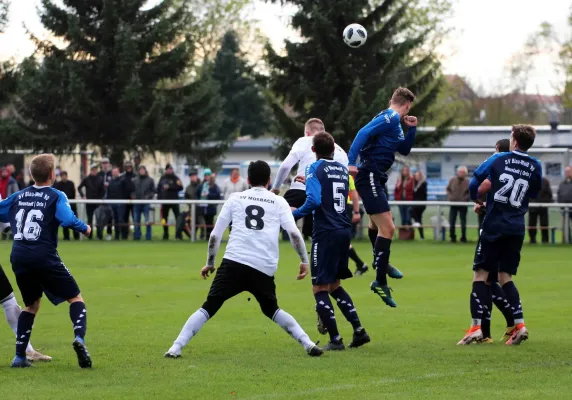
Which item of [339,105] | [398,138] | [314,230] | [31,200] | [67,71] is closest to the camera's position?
[31,200]

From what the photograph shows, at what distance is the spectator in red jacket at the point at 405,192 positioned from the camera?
2848 cm

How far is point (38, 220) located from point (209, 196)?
20877 millimetres

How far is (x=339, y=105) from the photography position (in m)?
34.7

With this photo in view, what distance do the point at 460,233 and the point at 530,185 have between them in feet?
63.5

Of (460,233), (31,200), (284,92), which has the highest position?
(284,92)

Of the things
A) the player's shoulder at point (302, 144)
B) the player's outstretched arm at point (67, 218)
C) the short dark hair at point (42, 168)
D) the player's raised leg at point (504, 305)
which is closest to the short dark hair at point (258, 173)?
the player's outstretched arm at point (67, 218)

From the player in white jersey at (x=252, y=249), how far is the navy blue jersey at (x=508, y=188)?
2.32 m

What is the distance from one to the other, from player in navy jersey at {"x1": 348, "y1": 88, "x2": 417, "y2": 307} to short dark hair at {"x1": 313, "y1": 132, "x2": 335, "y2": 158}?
103 centimetres

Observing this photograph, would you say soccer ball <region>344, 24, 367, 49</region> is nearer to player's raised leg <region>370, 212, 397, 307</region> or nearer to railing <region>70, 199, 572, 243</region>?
player's raised leg <region>370, 212, 397, 307</region>

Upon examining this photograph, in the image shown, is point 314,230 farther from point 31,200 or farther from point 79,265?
point 79,265

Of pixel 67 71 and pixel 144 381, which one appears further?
pixel 67 71

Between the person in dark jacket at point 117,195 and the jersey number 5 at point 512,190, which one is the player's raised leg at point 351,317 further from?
the person in dark jacket at point 117,195

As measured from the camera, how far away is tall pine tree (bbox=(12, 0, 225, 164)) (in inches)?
1512

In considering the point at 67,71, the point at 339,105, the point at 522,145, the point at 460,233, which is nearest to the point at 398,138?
the point at 522,145
